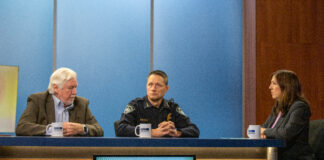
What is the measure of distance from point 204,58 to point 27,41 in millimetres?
1870

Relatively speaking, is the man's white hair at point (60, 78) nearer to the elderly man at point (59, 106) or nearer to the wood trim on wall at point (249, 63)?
the elderly man at point (59, 106)

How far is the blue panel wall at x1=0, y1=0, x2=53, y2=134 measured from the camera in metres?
4.07

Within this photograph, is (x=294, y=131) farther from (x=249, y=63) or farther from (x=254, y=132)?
(x=249, y=63)

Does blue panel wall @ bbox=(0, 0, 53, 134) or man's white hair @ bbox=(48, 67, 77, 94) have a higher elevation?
blue panel wall @ bbox=(0, 0, 53, 134)

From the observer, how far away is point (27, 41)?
162 inches

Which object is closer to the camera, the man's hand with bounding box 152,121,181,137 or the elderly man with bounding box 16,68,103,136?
the man's hand with bounding box 152,121,181,137

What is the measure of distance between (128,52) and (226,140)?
2.53 meters

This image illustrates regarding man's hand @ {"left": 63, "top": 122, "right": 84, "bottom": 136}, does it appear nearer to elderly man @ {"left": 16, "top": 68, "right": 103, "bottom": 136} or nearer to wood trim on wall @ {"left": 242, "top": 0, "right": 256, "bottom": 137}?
elderly man @ {"left": 16, "top": 68, "right": 103, "bottom": 136}

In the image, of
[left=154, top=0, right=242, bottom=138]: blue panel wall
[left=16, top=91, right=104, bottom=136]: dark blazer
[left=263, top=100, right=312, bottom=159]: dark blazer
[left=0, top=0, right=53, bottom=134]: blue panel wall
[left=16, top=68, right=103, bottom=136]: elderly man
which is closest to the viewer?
[left=263, top=100, right=312, bottom=159]: dark blazer

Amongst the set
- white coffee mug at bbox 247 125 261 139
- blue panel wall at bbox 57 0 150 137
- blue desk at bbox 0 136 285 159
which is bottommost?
blue desk at bbox 0 136 285 159

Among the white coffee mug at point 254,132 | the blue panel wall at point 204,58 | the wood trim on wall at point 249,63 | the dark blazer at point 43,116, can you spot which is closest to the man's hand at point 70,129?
the dark blazer at point 43,116

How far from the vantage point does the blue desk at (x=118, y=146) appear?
71.9 inches

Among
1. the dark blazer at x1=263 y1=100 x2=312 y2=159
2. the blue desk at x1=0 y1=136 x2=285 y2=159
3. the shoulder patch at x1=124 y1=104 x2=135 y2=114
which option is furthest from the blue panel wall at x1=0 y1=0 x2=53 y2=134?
the dark blazer at x1=263 y1=100 x2=312 y2=159

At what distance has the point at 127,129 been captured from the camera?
8.64ft
